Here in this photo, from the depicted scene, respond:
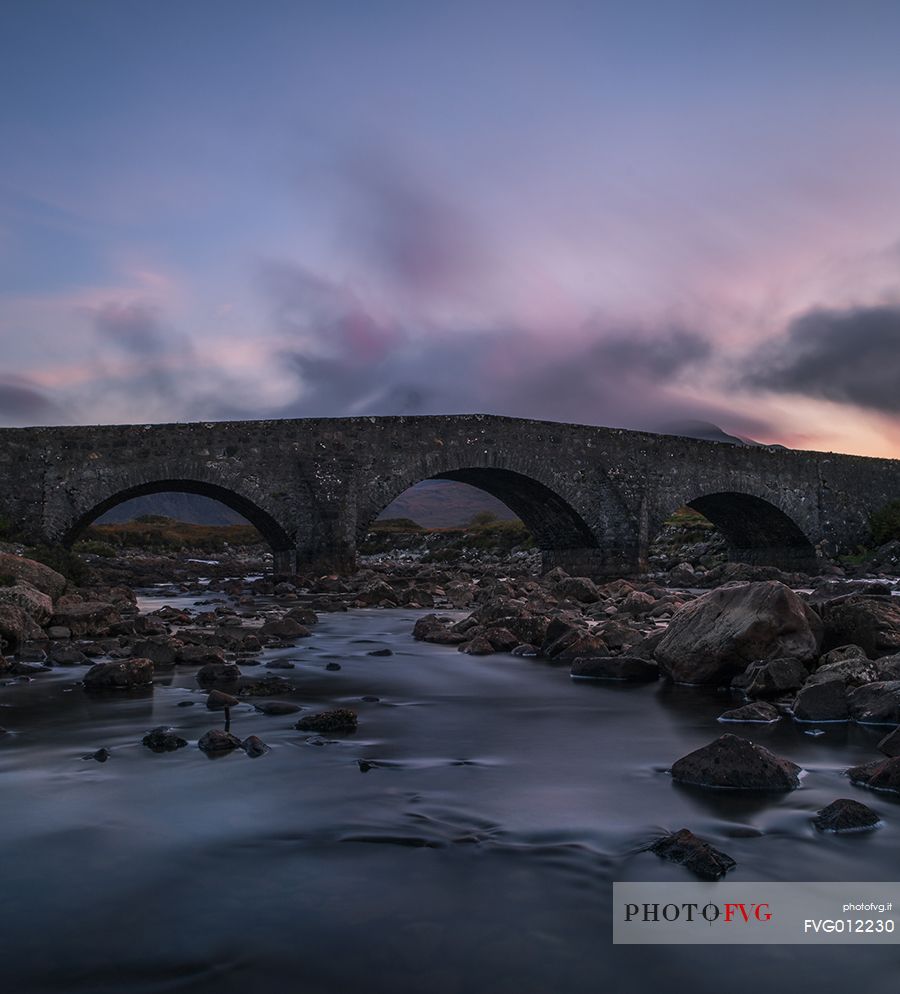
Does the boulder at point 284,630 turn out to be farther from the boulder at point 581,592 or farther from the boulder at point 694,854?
the boulder at point 694,854

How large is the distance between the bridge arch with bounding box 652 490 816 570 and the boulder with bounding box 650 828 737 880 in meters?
23.2

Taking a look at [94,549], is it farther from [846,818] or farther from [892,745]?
[846,818]

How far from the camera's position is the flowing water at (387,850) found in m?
2.45

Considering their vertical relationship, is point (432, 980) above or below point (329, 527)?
below

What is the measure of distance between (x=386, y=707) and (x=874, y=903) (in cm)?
404

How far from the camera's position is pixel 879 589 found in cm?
892

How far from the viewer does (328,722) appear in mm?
5418

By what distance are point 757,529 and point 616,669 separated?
81.0 ft

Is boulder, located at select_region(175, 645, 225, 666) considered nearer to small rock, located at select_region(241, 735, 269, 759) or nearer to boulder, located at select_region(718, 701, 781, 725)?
small rock, located at select_region(241, 735, 269, 759)

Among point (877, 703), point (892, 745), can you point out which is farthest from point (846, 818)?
point (877, 703)

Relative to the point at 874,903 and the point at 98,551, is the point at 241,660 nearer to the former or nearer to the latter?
the point at 874,903

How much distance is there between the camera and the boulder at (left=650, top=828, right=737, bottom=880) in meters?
3.05

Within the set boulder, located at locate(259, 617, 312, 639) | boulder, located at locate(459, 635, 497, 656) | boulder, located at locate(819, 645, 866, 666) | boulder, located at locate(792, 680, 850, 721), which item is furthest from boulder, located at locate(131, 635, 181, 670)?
boulder, located at locate(819, 645, 866, 666)

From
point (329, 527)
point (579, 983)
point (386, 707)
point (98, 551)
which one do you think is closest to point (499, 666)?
point (386, 707)
